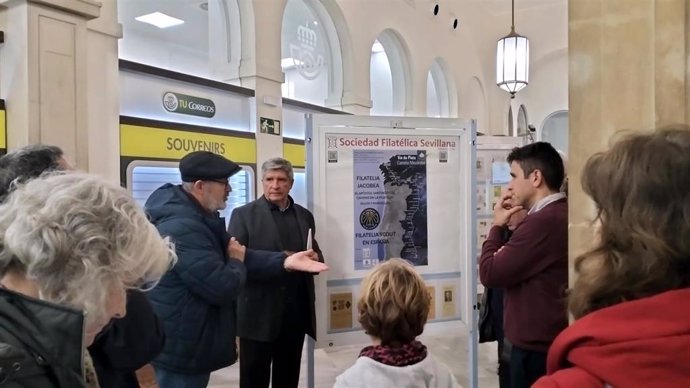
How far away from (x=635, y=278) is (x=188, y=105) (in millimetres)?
4761

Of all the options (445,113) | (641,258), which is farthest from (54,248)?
(445,113)

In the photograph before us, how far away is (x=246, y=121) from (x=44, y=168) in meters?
4.31

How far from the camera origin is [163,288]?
7.34 ft

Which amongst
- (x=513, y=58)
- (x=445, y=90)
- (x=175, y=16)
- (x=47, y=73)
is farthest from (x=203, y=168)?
(x=445, y=90)

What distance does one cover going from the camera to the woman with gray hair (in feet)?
2.88

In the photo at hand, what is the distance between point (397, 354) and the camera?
1.59 m

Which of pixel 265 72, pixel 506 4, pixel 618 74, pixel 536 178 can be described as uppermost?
pixel 506 4

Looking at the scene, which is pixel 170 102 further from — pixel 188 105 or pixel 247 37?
pixel 247 37

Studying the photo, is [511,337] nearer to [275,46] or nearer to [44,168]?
[44,168]

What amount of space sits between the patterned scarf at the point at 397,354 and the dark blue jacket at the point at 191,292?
0.80m

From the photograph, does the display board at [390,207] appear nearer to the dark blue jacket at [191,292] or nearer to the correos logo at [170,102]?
the dark blue jacket at [191,292]

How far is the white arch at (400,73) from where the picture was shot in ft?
28.0

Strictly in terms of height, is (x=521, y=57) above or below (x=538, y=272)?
above

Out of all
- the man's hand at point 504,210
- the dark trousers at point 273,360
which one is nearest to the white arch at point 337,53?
the dark trousers at point 273,360
